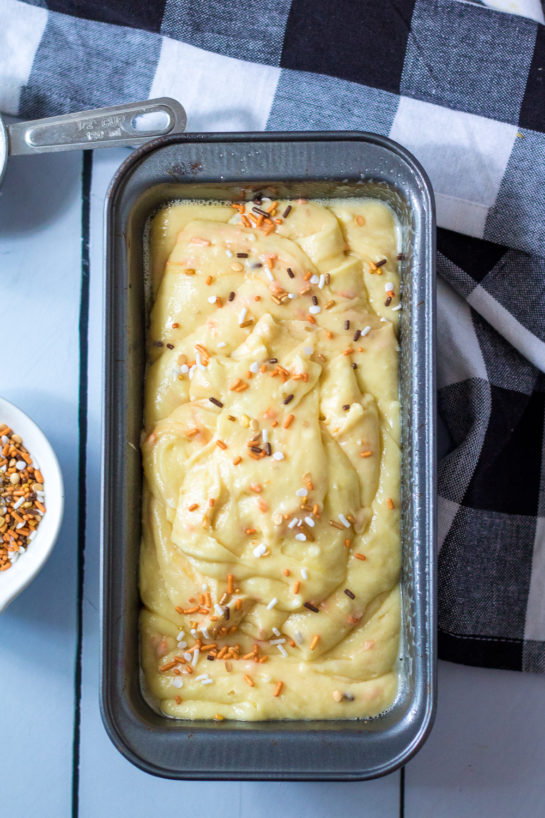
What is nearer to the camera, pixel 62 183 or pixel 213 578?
pixel 213 578

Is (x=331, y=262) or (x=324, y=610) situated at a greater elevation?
(x=331, y=262)

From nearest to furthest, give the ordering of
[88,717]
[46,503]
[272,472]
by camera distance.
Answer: [272,472]
[46,503]
[88,717]

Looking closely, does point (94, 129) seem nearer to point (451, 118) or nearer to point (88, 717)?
point (451, 118)

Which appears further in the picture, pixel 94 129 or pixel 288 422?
pixel 94 129

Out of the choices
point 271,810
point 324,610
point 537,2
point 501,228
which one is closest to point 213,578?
point 324,610

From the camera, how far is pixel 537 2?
1947 mm

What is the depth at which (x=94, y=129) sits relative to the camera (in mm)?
1856

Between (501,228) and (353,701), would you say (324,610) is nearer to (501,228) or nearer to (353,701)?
(353,701)

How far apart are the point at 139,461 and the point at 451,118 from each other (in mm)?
1036

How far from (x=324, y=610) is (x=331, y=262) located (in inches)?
28.0

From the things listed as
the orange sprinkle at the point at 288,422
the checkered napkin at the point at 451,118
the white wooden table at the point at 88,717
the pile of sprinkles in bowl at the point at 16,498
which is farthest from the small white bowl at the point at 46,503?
the checkered napkin at the point at 451,118

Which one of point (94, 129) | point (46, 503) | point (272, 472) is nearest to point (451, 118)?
point (94, 129)

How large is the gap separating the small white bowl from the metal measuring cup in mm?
574

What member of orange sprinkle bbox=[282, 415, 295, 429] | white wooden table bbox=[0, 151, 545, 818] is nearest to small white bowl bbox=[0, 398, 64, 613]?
white wooden table bbox=[0, 151, 545, 818]
